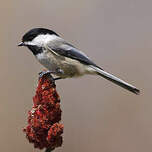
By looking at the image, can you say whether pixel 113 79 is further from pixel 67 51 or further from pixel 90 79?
pixel 90 79

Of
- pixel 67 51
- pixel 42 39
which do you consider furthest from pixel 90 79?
pixel 42 39

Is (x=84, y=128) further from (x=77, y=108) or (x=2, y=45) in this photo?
(x=2, y=45)

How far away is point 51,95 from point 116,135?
118 cm

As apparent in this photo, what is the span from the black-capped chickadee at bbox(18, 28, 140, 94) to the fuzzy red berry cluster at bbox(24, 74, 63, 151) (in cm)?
51

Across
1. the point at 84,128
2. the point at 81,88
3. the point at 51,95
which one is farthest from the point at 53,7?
the point at 51,95

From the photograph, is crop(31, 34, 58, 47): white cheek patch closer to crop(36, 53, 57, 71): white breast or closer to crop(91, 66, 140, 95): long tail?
crop(36, 53, 57, 71): white breast

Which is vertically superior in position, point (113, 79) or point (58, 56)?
point (58, 56)

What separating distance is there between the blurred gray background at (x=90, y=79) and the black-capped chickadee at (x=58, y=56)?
0.41 metres

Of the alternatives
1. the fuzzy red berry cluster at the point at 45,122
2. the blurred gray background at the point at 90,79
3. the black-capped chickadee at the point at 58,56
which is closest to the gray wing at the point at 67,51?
the black-capped chickadee at the point at 58,56

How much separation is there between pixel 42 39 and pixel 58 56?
0.54 feet

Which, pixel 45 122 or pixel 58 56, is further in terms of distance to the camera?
pixel 58 56

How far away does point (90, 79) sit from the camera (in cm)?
294

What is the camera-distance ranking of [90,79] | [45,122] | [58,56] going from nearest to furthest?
1. [45,122]
2. [58,56]
3. [90,79]

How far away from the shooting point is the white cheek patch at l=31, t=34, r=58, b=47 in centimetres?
225
